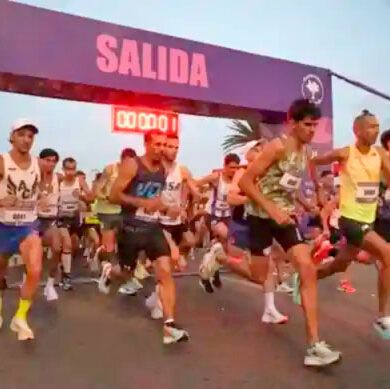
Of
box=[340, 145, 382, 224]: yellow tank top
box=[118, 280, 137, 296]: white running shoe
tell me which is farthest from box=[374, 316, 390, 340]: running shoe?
box=[118, 280, 137, 296]: white running shoe

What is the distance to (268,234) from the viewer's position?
5.07 metres

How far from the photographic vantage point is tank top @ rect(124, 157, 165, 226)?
5438 millimetres

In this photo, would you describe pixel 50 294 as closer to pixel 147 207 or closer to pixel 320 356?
pixel 147 207

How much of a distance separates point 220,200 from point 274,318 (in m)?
3.18

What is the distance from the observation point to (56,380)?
412cm

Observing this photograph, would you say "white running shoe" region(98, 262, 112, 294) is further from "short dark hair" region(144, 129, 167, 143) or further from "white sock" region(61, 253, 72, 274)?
"short dark hair" region(144, 129, 167, 143)

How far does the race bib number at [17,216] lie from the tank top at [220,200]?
3.93 metres

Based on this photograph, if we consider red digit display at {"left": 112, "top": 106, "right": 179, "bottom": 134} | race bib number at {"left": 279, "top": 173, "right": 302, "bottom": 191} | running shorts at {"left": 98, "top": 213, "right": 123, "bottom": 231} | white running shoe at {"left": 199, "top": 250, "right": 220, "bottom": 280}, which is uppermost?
red digit display at {"left": 112, "top": 106, "right": 179, "bottom": 134}

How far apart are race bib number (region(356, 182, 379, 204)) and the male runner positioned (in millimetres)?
528

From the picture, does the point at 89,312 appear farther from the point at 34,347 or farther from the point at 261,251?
the point at 261,251

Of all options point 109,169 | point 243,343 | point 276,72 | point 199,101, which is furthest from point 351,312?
point 276,72

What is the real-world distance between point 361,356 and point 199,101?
8.20 metres

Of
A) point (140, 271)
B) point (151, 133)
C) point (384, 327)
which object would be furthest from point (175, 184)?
point (384, 327)

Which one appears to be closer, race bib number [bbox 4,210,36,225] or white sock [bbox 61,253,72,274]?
race bib number [bbox 4,210,36,225]
